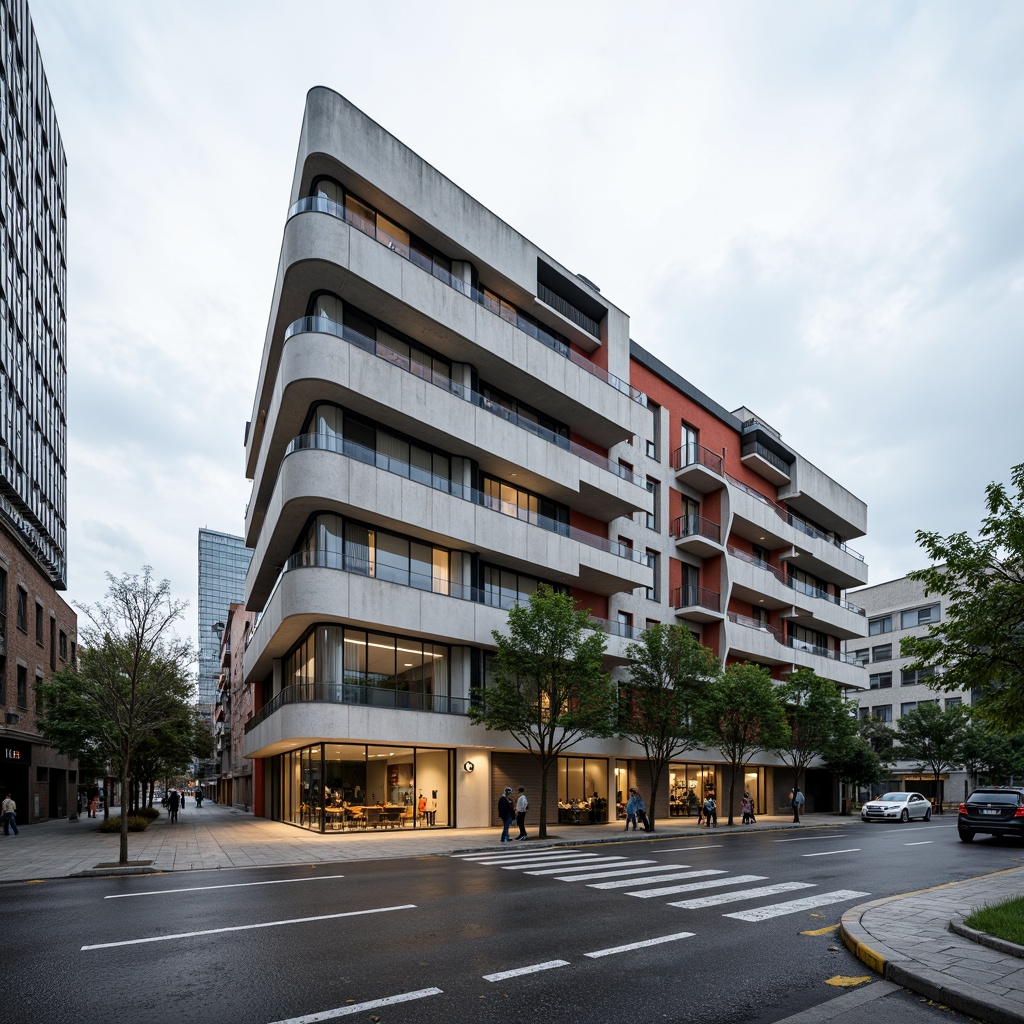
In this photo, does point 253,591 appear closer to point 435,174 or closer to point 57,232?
point 435,174

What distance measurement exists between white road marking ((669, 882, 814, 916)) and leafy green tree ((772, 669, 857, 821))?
88.7 ft

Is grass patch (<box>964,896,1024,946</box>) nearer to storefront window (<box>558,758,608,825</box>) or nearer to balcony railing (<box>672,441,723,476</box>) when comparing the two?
storefront window (<box>558,758,608,825</box>)

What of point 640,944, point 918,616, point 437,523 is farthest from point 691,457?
point 918,616

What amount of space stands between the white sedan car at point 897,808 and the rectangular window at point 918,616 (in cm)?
3594

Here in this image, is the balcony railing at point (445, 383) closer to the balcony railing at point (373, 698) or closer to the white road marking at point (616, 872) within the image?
the balcony railing at point (373, 698)

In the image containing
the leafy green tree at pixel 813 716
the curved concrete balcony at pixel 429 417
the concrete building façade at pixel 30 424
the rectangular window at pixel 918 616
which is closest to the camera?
the curved concrete balcony at pixel 429 417

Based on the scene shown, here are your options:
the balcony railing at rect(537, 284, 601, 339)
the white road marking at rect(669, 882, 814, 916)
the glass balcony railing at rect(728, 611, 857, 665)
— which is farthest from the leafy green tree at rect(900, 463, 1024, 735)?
the glass balcony railing at rect(728, 611, 857, 665)

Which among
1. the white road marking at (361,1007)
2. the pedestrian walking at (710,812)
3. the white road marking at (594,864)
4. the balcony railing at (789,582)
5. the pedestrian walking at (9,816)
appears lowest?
the pedestrian walking at (710,812)

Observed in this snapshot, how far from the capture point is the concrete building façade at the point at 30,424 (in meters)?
36.8

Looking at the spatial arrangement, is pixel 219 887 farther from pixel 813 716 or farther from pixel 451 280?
pixel 813 716

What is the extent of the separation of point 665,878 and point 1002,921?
698cm

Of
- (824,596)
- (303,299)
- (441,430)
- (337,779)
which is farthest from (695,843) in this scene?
(824,596)

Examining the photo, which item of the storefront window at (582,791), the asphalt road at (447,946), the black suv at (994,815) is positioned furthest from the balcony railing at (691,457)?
the asphalt road at (447,946)

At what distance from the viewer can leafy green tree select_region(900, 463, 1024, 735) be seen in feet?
37.0
